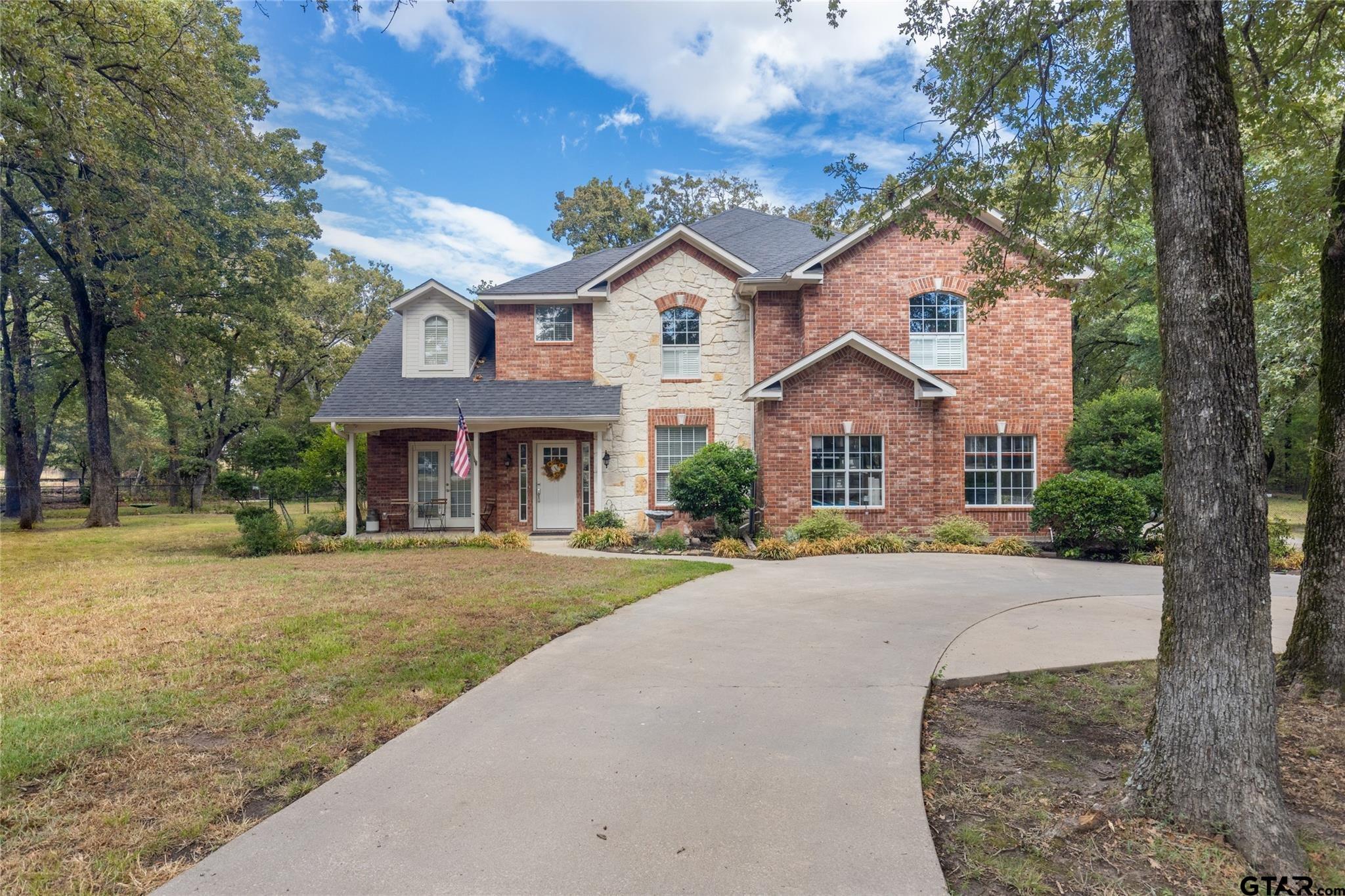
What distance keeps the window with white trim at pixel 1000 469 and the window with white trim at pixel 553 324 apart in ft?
33.2

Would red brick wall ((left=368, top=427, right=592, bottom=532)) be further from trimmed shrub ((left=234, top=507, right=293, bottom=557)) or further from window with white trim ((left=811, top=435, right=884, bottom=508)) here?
window with white trim ((left=811, top=435, right=884, bottom=508))

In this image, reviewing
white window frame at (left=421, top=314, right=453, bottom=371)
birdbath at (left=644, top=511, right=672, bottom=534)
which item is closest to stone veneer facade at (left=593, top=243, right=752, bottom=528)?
birdbath at (left=644, top=511, right=672, bottom=534)

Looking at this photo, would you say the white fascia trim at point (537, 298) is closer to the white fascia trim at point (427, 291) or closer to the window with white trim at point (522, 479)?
the white fascia trim at point (427, 291)

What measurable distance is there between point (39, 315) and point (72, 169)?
12410 mm

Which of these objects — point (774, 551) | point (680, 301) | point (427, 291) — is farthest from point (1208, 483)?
point (427, 291)

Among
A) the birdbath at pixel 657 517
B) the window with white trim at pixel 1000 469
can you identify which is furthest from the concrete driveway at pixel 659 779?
the window with white trim at pixel 1000 469

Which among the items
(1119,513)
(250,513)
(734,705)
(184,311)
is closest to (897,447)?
(1119,513)

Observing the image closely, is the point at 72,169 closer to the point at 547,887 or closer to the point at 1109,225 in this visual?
the point at 547,887

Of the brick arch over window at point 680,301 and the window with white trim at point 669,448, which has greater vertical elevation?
the brick arch over window at point 680,301

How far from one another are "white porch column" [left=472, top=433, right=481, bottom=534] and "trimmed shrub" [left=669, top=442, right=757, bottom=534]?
4732 mm

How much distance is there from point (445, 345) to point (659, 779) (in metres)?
15.3

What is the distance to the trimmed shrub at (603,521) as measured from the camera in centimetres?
1488

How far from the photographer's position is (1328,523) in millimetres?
4621

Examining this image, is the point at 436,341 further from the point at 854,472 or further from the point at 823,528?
the point at 854,472
